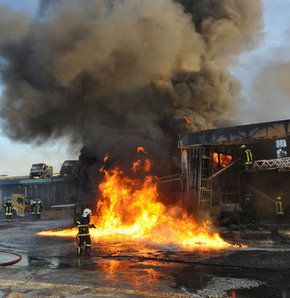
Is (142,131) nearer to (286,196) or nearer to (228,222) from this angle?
(228,222)

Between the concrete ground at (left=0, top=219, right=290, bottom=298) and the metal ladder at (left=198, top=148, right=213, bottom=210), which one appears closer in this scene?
the concrete ground at (left=0, top=219, right=290, bottom=298)

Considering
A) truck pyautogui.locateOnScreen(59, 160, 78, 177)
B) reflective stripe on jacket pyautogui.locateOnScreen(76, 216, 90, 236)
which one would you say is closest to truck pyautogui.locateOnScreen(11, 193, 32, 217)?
truck pyautogui.locateOnScreen(59, 160, 78, 177)

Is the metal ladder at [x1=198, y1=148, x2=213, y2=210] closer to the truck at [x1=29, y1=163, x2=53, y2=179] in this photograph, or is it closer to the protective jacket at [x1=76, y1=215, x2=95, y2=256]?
the protective jacket at [x1=76, y1=215, x2=95, y2=256]

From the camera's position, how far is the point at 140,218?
12.6 meters

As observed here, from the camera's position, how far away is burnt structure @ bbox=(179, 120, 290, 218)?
36.1 ft

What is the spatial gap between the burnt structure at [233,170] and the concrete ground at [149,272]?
3.69 meters

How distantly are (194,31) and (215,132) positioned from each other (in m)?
9.18

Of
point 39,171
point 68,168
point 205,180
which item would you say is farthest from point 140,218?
point 39,171

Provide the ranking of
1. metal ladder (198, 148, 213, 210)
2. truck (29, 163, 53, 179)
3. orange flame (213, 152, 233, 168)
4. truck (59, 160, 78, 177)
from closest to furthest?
1. metal ladder (198, 148, 213, 210)
2. orange flame (213, 152, 233, 168)
3. truck (59, 160, 78, 177)
4. truck (29, 163, 53, 179)

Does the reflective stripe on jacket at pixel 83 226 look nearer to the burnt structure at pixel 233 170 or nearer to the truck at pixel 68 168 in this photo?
the burnt structure at pixel 233 170

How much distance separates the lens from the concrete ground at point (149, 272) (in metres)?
4.65

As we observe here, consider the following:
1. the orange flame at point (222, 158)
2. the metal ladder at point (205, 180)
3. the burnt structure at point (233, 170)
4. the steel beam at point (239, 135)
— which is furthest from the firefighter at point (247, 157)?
the steel beam at point (239, 135)

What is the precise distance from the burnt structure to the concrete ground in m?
3.69

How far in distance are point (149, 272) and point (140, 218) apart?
6844 mm
